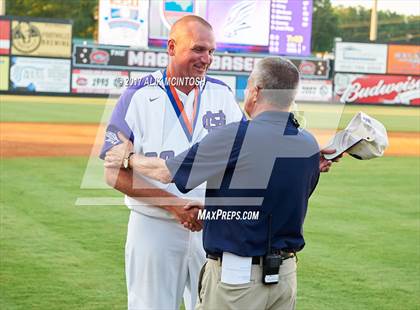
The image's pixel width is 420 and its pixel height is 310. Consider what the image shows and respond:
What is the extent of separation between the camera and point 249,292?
411 centimetres

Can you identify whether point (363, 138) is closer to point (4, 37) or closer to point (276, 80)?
point (276, 80)

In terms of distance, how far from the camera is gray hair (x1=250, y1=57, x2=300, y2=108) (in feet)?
13.3

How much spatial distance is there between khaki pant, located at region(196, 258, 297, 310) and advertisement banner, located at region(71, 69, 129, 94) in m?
35.7

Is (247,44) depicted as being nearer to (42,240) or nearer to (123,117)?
(42,240)

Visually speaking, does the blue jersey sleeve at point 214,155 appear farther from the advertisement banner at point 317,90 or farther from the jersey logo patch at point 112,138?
the advertisement banner at point 317,90

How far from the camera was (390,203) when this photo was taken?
13.2 meters

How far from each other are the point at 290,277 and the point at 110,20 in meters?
34.2

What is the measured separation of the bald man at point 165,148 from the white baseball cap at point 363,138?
0.85 m

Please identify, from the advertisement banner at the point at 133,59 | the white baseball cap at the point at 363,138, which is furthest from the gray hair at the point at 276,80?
the advertisement banner at the point at 133,59

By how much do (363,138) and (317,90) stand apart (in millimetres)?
39853

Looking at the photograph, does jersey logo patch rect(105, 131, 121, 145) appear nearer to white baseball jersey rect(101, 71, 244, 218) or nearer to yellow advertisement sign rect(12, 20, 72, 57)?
white baseball jersey rect(101, 71, 244, 218)

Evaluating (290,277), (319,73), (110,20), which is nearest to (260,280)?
(290,277)

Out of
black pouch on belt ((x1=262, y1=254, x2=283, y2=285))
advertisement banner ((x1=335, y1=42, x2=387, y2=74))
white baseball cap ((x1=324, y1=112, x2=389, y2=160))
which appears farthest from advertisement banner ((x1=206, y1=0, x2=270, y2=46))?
black pouch on belt ((x1=262, y1=254, x2=283, y2=285))

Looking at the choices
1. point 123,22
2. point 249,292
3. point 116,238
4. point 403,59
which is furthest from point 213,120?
point 403,59
